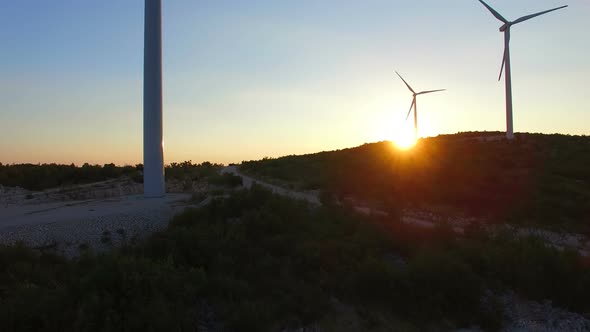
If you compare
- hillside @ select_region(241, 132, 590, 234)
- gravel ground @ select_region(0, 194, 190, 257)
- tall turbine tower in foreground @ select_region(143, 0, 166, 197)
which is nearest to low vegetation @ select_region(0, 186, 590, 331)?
gravel ground @ select_region(0, 194, 190, 257)

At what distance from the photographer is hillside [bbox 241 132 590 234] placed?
85.8 ft

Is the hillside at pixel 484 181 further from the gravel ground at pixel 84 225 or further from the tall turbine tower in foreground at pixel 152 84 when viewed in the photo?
the gravel ground at pixel 84 225

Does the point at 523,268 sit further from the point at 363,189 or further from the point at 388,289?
the point at 363,189

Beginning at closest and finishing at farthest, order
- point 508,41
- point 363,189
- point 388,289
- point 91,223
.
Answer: point 388,289 → point 91,223 → point 363,189 → point 508,41

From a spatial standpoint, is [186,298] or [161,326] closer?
[161,326]

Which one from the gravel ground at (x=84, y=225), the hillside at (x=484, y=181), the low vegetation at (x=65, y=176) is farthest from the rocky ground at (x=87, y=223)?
the low vegetation at (x=65, y=176)

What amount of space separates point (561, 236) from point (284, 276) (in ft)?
48.8

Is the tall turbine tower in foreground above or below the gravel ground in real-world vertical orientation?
above

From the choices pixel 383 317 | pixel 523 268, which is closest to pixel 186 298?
pixel 383 317

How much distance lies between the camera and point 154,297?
32.6ft

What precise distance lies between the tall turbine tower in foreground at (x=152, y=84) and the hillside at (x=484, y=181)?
825cm

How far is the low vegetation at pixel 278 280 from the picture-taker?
963cm

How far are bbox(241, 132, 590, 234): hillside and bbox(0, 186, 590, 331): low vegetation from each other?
7.96 m

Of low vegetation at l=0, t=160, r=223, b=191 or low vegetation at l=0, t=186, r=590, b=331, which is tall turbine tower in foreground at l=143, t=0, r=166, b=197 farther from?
low vegetation at l=0, t=160, r=223, b=191
